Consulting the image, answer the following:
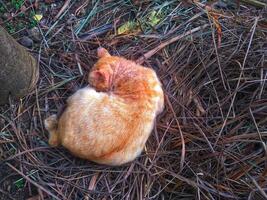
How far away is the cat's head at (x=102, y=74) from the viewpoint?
11.4 ft

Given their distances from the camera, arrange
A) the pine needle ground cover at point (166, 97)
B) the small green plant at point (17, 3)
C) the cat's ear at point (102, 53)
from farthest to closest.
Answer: the small green plant at point (17, 3), the cat's ear at point (102, 53), the pine needle ground cover at point (166, 97)

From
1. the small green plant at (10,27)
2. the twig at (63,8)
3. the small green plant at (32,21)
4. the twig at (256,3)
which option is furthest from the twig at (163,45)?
the small green plant at (10,27)

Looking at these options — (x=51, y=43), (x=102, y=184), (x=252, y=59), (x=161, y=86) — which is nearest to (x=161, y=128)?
(x=161, y=86)

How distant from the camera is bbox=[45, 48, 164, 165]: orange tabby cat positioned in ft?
10.5

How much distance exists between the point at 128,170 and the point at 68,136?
1.65 feet

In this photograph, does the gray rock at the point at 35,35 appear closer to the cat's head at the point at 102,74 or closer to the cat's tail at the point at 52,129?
the cat's head at the point at 102,74

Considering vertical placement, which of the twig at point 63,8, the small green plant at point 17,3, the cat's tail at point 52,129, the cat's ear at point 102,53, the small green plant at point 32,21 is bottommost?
the cat's tail at point 52,129

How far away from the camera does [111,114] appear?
128 inches

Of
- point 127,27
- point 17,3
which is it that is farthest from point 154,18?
point 17,3

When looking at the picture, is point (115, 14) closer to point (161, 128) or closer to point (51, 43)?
point (51, 43)

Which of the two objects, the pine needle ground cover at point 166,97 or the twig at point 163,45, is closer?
the pine needle ground cover at point 166,97

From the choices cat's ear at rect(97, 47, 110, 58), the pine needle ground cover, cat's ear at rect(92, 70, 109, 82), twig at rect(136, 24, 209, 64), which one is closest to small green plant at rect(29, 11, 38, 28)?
the pine needle ground cover

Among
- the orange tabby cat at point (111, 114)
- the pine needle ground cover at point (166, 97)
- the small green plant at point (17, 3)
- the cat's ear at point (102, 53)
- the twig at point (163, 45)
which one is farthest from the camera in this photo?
the small green plant at point (17, 3)

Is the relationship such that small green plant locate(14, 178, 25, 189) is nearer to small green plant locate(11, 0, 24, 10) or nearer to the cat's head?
the cat's head
